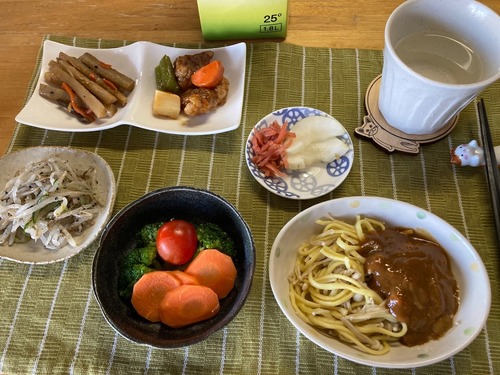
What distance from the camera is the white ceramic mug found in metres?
1.11

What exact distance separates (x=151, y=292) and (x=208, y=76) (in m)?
0.73

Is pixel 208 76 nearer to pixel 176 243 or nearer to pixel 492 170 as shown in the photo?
pixel 176 243

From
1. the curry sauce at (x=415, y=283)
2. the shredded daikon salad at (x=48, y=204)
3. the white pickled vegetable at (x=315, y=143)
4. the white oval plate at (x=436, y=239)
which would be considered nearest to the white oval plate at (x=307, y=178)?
the white pickled vegetable at (x=315, y=143)

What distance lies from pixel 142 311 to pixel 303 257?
42 centimetres

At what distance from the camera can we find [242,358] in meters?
1.03

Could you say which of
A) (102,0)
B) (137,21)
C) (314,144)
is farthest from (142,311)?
(102,0)

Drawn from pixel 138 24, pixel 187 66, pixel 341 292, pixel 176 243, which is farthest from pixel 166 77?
pixel 341 292

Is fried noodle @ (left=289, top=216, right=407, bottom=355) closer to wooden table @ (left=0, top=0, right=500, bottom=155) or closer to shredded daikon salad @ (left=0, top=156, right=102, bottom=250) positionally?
shredded daikon salad @ (left=0, top=156, right=102, bottom=250)

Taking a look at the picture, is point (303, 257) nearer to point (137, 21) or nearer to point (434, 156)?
point (434, 156)

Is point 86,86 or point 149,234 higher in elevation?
point 86,86

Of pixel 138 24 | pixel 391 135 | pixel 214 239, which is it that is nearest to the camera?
pixel 214 239

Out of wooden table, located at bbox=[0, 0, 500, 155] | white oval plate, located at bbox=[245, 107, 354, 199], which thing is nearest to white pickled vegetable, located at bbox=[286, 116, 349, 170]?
white oval plate, located at bbox=[245, 107, 354, 199]

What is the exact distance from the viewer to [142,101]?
140cm

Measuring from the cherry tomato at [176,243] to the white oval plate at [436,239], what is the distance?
207 millimetres
